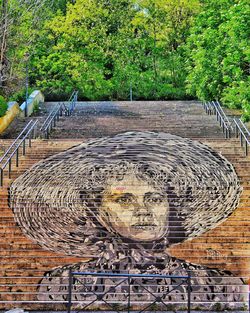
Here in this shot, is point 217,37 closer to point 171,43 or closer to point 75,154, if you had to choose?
point 75,154

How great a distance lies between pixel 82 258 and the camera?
8.59 m

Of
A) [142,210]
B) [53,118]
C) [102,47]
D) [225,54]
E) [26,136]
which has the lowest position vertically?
[142,210]

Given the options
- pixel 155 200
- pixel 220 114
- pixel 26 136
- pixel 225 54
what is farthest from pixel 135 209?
pixel 220 114

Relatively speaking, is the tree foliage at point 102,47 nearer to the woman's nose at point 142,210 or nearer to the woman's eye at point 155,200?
the woman's eye at point 155,200

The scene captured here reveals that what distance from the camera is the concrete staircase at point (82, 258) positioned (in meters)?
8.24

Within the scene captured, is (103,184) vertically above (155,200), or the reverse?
(103,184)

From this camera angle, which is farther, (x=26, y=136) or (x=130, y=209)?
(x=26, y=136)

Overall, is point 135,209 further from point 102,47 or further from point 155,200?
A: point 102,47

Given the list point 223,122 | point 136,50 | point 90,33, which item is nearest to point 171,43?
point 136,50

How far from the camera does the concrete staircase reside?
27.0 feet

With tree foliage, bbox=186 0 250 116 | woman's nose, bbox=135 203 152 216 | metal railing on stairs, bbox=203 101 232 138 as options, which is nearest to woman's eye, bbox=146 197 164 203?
woman's nose, bbox=135 203 152 216

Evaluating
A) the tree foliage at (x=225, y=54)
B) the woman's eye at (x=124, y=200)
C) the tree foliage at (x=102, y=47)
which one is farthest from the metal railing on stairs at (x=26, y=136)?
the tree foliage at (x=225, y=54)

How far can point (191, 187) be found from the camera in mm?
10727

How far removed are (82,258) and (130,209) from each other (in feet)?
6.09
